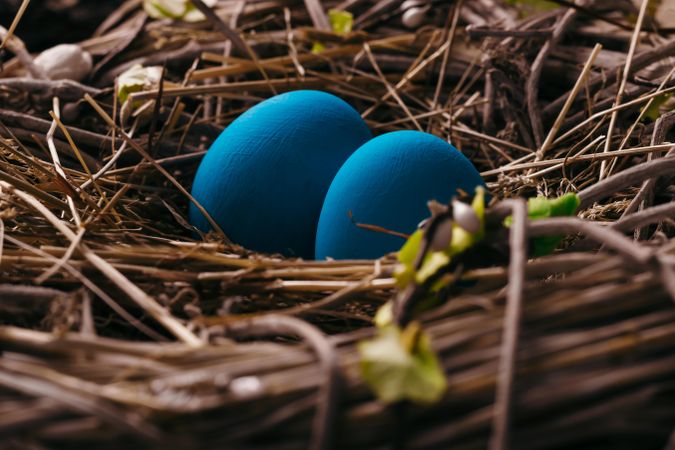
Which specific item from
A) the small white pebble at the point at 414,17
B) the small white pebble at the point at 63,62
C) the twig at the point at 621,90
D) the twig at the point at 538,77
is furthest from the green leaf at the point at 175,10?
the twig at the point at 621,90

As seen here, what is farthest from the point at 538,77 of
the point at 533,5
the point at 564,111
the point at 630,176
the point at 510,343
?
the point at 510,343

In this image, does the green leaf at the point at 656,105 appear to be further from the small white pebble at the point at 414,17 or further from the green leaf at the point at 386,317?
the green leaf at the point at 386,317

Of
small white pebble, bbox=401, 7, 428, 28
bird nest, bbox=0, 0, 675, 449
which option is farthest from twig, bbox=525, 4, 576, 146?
small white pebble, bbox=401, 7, 428, 28

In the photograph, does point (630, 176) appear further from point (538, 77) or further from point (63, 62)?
point (63, 62)

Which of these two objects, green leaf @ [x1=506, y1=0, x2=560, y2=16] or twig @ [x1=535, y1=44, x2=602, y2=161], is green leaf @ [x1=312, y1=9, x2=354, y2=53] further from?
twig @ [x1=535, y1=44, x2=602, y2=161]

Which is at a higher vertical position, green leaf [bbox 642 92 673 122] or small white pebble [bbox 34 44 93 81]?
small white pebble [bbox 34 44 93 81]
